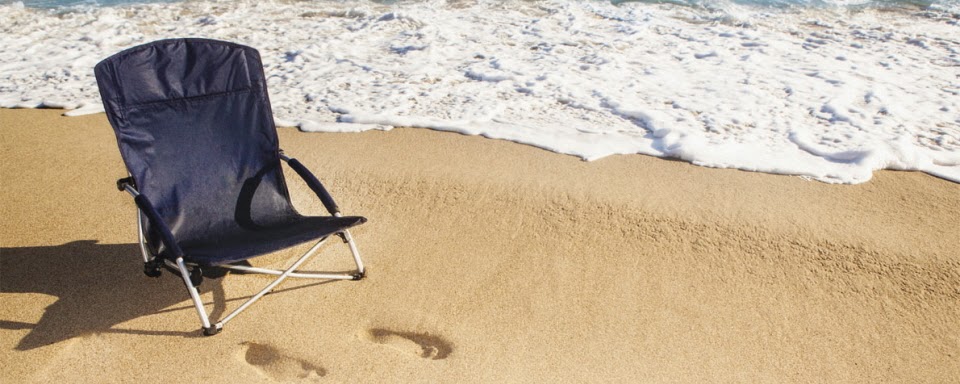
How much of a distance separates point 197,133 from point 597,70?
14.6ft

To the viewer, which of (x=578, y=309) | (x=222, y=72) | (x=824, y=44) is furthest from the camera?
(x=824, y=44)

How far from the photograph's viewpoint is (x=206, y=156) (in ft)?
11.6

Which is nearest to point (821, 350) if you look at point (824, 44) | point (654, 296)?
point (654, 296)

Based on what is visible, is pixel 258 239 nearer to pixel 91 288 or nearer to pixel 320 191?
pixel 320 191

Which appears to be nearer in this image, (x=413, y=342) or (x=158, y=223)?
(x=158, y=223)

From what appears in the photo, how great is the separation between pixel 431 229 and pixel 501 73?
3186 mm

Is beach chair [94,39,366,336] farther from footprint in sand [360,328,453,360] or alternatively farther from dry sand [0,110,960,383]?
footprint in sand [360,328,453,360]

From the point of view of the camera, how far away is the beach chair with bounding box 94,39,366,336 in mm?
3248

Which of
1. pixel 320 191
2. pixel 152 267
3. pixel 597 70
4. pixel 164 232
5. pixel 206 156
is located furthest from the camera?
pixel 597 70

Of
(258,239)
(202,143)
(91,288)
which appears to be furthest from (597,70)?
(91,288)

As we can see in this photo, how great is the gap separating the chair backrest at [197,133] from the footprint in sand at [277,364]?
714 millimetres

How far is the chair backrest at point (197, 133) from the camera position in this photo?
3332mm

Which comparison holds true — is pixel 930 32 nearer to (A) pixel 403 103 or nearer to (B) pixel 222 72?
(A) pixel 403 103

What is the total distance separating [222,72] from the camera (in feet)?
11.9
